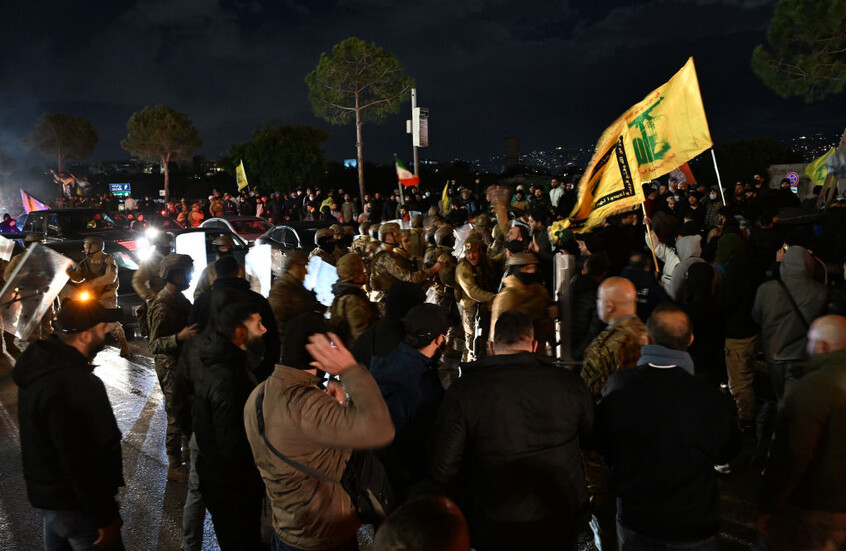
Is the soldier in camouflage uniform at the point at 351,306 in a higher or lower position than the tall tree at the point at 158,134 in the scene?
lower

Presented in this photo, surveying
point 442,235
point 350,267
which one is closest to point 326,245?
point 442,235

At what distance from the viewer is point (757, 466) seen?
220 inches

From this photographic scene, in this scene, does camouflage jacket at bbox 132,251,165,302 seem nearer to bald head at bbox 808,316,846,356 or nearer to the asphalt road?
the asphalt road

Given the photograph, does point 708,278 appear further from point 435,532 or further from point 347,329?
point 435,532

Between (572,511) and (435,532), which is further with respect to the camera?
(572,511)

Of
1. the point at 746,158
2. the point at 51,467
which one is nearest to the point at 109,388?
the point at 51,467

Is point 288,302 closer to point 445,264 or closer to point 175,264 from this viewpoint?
point 175,264

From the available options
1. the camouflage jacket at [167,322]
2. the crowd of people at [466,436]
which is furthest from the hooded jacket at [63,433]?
the camouflage jacket at [167,322]

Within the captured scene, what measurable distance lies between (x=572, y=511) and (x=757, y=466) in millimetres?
3270

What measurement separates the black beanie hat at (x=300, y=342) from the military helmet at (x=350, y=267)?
2.56m

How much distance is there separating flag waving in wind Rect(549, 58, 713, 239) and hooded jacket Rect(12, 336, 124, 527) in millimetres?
5019

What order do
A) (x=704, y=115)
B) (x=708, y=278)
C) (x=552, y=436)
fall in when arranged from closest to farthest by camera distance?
1. (x=552, y=436)
2. (x=708, y=278)
3. (x=704, y=115)

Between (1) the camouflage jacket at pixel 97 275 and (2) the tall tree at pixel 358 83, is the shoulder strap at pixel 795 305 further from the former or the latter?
(2) the tall tree at pixel 358 83

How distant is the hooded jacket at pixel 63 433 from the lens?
10.4ft
